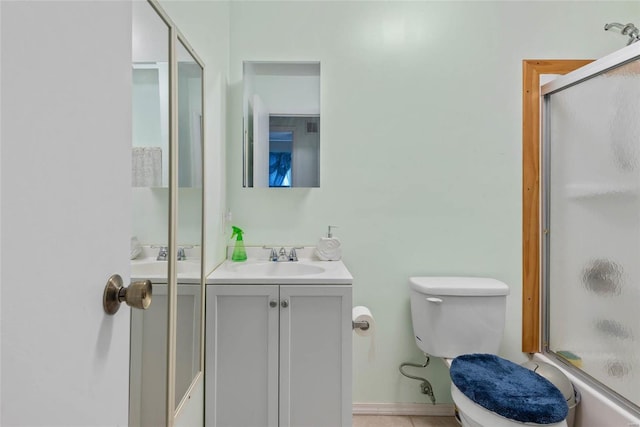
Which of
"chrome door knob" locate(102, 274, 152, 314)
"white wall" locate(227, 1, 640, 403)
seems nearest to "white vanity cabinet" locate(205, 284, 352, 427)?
"white wall" locate(227, 1, 640, 403)

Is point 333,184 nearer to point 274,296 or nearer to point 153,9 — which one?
point 274,296

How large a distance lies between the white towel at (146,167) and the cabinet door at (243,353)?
58cm

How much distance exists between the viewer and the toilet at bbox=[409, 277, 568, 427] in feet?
3.87

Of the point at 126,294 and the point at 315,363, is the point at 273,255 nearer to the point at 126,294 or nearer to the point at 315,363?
the point at 315,363

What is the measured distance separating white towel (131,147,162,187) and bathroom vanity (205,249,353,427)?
21.9 inches

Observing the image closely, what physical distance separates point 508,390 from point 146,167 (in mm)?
1370

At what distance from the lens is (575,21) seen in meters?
1.75

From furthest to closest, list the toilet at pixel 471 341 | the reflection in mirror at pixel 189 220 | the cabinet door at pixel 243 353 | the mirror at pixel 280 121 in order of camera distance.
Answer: the mirror at pixel 280 121 < the cabinet door at pixel 243 353 < the toilet at pixel 471 341 < the reflection in mirror at pixel 189 220

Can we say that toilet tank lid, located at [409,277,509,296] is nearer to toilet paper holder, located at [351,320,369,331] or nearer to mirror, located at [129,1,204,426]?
toilet paper holder, located at [351,320,369,331]

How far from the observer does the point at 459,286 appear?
5.15 ft

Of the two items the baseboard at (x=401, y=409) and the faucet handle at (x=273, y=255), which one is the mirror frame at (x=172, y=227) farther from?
the baseboard at (x=401, y=409)

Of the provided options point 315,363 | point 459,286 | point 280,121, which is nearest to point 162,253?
point 315,363

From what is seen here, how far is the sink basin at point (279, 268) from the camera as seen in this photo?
5.03 feet

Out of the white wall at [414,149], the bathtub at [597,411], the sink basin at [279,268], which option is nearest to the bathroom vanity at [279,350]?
the sink basin at [279,268]
